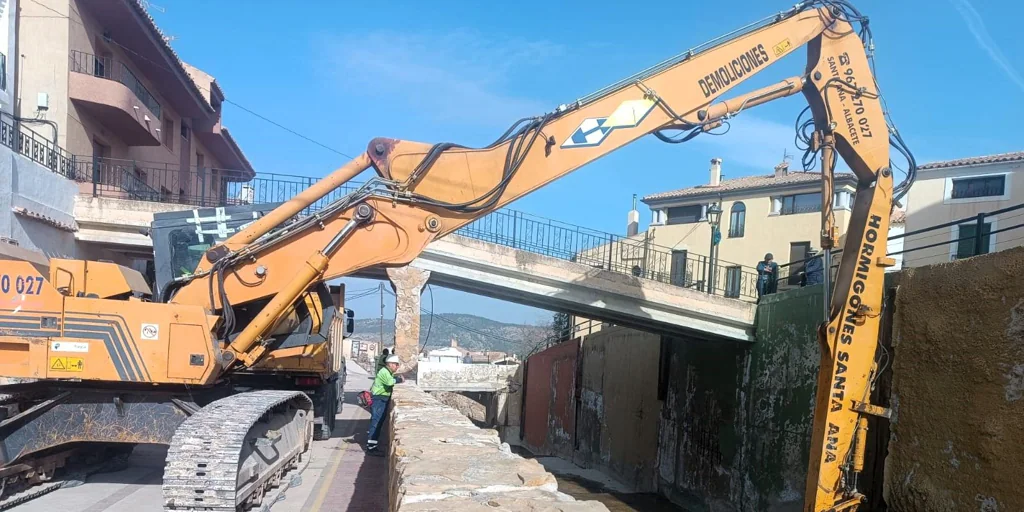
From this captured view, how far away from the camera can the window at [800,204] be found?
1315 inches

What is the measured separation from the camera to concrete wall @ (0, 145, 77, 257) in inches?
449

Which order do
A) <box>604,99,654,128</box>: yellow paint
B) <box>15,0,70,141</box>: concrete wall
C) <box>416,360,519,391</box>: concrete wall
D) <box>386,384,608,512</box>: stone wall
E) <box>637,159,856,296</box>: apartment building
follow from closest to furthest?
<box>386,384,608,512</box>: stone wall
<box>604,99,654,128</box>: yellow paint
<box>15,0,70,141</box>: concrete wall
<box>416,360,519,391</box>: concrete wall
<box>637,159,856,296</box>: apartment building

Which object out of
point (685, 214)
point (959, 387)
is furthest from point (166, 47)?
point (685, 214)

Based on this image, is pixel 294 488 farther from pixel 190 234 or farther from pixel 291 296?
pixel 190 234

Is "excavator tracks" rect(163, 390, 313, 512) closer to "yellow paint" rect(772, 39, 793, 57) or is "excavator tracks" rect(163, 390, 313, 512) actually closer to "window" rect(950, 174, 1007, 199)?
"yellow paint" rect(772, 39, 793, 57)

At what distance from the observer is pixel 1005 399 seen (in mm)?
7031

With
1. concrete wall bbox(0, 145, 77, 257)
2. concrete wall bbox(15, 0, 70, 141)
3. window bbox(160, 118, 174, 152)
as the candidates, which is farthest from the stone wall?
window bbox(160, 118, 174, 152)

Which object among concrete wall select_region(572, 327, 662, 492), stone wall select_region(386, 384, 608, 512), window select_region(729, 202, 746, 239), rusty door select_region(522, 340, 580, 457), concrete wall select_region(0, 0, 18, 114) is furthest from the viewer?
window select_region(729, 202, 746, 239)

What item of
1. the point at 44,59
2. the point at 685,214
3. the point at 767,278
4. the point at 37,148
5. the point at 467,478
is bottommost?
the point at 467,478

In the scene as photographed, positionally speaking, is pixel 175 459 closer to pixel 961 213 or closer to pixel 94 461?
pixel 94 461

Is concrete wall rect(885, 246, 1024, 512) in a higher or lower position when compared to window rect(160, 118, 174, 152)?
lower

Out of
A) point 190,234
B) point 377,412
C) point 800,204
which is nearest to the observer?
point 190,234

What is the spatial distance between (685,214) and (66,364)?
35024 millimetres

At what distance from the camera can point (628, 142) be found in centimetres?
774
